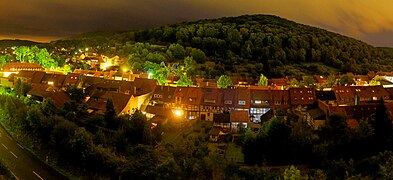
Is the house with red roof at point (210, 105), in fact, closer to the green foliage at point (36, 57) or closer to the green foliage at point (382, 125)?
the green foliage at point (382, 125)

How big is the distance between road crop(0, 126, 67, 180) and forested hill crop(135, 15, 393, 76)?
5305 centimetres

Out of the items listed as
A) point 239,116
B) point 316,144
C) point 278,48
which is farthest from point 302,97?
point 278,48

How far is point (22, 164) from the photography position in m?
20.3

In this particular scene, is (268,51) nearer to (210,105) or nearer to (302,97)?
(302,97)

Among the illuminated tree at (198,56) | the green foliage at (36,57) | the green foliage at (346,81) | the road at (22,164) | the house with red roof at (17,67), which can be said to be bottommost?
the road at (22,164)

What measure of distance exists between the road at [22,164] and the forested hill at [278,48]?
5305cm

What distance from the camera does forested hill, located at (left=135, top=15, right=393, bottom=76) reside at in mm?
79688

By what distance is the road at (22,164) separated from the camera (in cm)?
1901

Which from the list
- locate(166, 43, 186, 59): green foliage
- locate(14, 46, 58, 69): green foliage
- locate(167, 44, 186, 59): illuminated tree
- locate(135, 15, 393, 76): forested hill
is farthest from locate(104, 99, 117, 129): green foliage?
locate(167, 44, 186, 59): illuminated tree

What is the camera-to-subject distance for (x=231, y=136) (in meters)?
29.6

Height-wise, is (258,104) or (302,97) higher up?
(302,97)

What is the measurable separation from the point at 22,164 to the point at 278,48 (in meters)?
73.5

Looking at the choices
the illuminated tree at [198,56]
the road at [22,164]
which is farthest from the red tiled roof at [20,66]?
the illuminated tree at [198,56]

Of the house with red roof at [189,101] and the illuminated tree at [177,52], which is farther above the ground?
the illuminated tree at [177,52]
